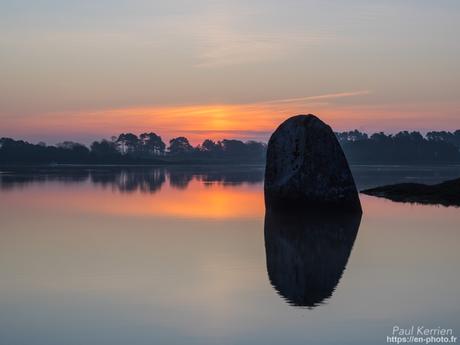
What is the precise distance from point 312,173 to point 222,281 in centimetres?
1611

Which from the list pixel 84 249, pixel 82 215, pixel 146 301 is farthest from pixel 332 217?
pixel 146 301

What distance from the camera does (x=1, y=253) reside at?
1736cm

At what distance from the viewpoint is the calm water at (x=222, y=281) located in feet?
34.0

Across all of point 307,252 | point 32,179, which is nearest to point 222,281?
point 307,252

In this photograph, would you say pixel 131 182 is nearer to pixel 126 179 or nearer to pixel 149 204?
pixel 126 179

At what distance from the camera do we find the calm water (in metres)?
10.4

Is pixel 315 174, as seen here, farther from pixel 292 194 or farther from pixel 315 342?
pixel 315 342

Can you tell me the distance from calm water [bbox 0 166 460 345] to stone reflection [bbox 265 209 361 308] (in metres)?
0.04

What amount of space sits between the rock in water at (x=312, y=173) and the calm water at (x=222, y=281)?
363 cm

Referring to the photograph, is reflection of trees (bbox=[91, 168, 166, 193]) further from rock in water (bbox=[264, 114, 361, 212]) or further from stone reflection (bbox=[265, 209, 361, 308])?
stone reflection (bbox=[265, 209, 361, 308])

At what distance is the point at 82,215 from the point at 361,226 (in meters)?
11.0

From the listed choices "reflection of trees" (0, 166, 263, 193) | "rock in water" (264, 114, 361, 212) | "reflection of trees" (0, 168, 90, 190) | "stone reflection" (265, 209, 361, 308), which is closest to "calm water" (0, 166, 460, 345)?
"stone reflection" (265, 209, 361, 308)

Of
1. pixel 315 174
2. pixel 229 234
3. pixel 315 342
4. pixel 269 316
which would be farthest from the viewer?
pixel 315 174

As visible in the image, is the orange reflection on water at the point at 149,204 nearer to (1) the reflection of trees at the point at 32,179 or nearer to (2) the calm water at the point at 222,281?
(2) the calm water at the point at 222,281
